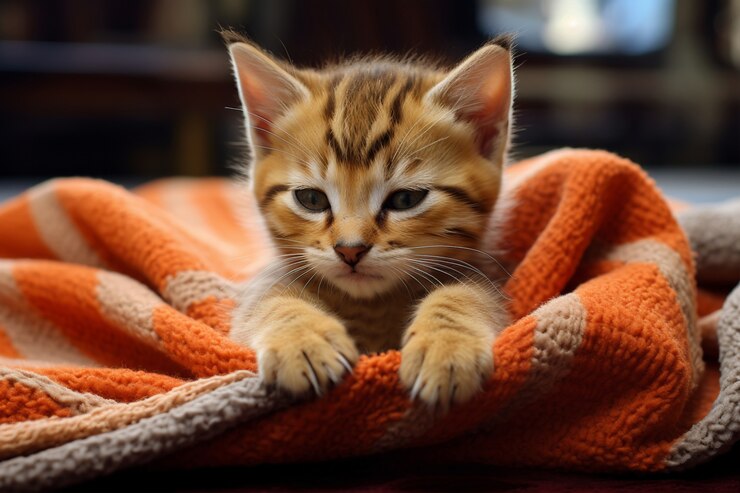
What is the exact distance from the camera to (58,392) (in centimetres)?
90

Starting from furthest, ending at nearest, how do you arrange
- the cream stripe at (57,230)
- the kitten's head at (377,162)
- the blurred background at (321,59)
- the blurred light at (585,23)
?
the blurred light at (585,23) < the blurred background at (321,59) < the cream stripe at (57,230) < the kitten's head at (377,162)

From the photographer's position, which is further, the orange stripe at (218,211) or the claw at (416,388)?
the orange stripe at (218,211)

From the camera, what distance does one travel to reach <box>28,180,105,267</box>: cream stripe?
1.38 meters

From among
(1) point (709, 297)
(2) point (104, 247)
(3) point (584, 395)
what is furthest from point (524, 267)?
(2) point (104, 247)

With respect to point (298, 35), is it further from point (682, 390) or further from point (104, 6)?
point (682, 390)

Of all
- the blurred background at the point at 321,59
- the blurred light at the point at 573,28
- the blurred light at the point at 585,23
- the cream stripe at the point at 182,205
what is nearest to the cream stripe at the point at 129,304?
the cream stripe at the point at 182,205

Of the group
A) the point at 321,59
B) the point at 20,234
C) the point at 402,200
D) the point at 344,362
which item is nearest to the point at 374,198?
the point at 402,200

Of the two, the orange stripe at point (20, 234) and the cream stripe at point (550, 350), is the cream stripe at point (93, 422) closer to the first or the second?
the cream stripe at point (550, 350)

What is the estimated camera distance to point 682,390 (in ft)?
2.99

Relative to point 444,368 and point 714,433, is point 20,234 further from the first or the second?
point 714,433

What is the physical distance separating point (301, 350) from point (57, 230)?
0.76 metres

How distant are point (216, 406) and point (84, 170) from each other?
3.10 metres

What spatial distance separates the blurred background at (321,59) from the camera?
3457mm

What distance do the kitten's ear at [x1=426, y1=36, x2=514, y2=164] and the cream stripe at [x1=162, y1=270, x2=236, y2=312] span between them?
1.41 feet
